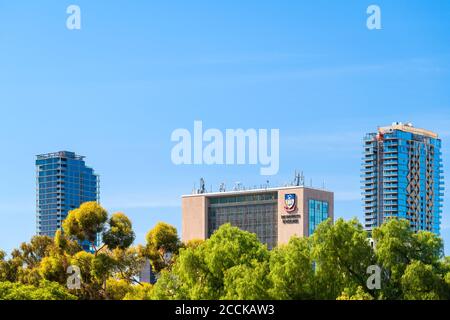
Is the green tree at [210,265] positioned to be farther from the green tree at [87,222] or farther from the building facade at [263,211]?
the building facade at [263,211]

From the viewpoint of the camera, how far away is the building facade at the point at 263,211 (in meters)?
142

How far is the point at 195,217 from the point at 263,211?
11993 millimetres

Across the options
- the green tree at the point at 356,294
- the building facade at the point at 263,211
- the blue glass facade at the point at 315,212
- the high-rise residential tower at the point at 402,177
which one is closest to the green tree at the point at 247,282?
the green tree at the point at 356,294

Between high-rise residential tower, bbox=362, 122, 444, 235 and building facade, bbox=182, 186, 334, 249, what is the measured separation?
4455 cm

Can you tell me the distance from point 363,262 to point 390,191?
511 feet

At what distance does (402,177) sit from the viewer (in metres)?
189

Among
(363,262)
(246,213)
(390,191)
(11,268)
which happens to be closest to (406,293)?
(363,262)

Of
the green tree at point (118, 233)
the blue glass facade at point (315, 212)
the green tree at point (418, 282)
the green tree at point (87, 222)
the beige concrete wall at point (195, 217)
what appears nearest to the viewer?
the green tree at point (418, 282)

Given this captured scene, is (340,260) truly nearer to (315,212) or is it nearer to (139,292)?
(139,292)


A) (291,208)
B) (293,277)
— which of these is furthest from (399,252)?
(291,208)

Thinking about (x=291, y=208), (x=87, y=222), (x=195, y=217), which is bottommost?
(x=195, y=217)

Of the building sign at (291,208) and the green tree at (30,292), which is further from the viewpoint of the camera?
the building sign at (291,208)
